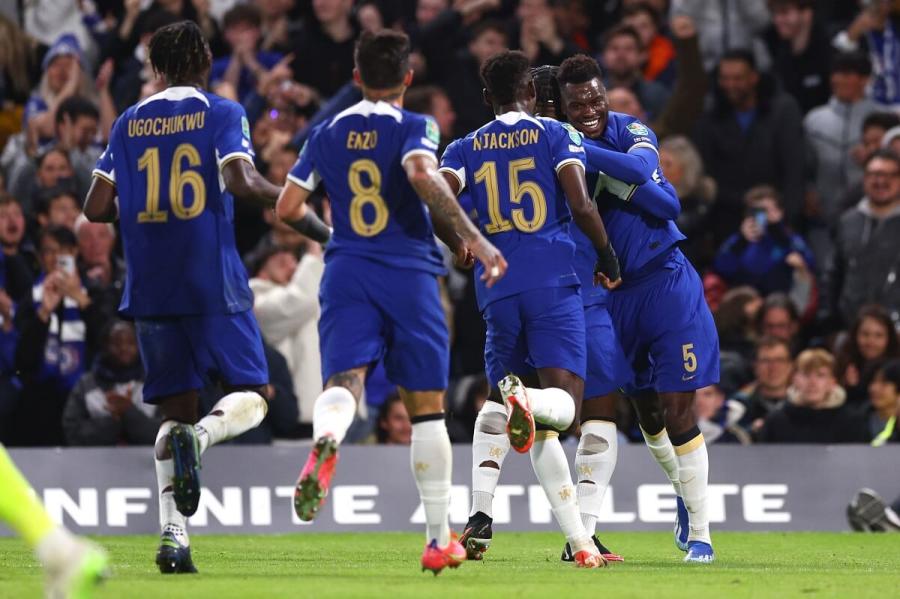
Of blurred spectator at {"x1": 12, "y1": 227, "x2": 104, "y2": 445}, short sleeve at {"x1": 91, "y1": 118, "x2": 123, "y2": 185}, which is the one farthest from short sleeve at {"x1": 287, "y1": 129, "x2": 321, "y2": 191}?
blurred spectator at {"x1": 12, "y1": 227, "x2": 104, "y2": 445}

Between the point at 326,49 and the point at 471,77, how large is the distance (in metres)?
1.53

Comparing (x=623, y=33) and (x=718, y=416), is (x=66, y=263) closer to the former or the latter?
(x=718, y=416)

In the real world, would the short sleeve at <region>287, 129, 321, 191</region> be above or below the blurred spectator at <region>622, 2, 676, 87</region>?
below

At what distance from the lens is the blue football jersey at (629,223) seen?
30.3 ft

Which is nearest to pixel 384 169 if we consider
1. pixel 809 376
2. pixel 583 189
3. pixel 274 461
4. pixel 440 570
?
pixel 583 189

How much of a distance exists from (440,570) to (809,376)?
630 centimetres

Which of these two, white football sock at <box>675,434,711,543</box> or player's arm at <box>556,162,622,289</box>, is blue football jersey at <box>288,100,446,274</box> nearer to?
player's arm at <box>556,162,622,289</box>

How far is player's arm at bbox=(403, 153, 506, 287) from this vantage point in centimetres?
729

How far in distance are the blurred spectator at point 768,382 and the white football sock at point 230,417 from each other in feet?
21.0

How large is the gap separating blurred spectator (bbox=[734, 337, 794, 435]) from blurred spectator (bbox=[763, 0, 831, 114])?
12.8ft

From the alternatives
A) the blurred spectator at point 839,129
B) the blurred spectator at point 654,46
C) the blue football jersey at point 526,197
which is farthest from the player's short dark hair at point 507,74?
the blurred spectator at point 654,46

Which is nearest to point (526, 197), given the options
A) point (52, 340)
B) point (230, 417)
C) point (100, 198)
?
point (230, 417)

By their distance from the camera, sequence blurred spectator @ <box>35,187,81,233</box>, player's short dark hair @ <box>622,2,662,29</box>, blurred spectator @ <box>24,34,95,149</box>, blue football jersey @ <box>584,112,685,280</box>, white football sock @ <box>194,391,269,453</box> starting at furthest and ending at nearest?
player's short dark hair @ <box>622,2,662,29</box>, blurred spectator @ <box>24,34,95,149</box>, blurred spectator @ <box>35,187,81,233</box>, blue football jersey @ <box>584,112,685,280</box>, white football sock @ <box>194,391,269,453</box>

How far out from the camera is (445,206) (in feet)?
24.0
